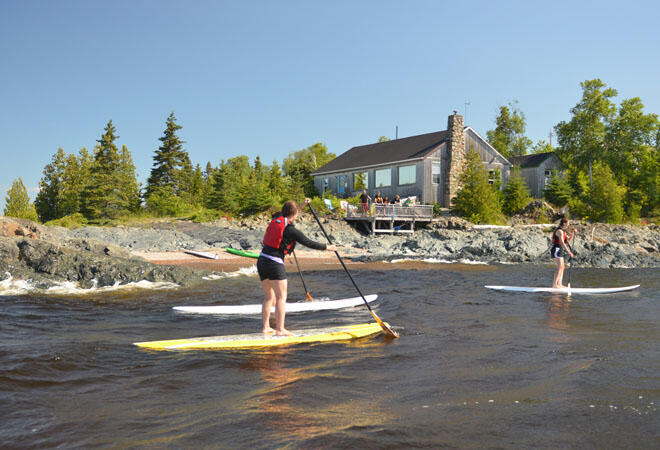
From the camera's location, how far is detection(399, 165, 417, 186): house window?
113 ft

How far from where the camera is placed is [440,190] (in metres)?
34.3

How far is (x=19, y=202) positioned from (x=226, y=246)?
1457 inches

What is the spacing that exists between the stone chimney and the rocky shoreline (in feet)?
12.7

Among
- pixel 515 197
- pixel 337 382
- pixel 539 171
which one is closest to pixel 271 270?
pixel 337 382

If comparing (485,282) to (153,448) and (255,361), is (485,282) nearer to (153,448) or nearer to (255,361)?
(255,361)

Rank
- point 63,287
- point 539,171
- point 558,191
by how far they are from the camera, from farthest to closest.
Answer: point 539,171 → point 558,191 → point 63,287

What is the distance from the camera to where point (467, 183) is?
3288 centimetres

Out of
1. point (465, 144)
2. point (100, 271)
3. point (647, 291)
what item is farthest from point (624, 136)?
point (100, 271)

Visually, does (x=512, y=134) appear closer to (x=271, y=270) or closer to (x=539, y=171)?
(x=539, y=171)

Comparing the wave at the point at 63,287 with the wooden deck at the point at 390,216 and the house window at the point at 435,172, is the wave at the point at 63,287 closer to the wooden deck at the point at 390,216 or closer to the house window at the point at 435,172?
A: the wooden deck at the point at 390,216

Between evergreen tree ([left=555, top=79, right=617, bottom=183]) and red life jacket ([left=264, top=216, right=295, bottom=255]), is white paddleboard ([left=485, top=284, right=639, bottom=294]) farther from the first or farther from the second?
evergreen tree ([left=555, top=79, right=617, bottom=183])

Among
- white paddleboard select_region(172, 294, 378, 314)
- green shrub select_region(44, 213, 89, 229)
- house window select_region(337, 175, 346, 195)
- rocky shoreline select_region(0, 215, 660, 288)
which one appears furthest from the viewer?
house window select_region(337, 175, 346, 195)

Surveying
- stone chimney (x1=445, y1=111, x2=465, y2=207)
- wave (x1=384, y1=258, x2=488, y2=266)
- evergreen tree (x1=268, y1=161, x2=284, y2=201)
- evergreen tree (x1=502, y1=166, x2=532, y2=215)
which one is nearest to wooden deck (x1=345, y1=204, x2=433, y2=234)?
stone chimney (x1=445, y1=111, x2=465, y2=207)

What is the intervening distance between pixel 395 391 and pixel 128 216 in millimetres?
35908
